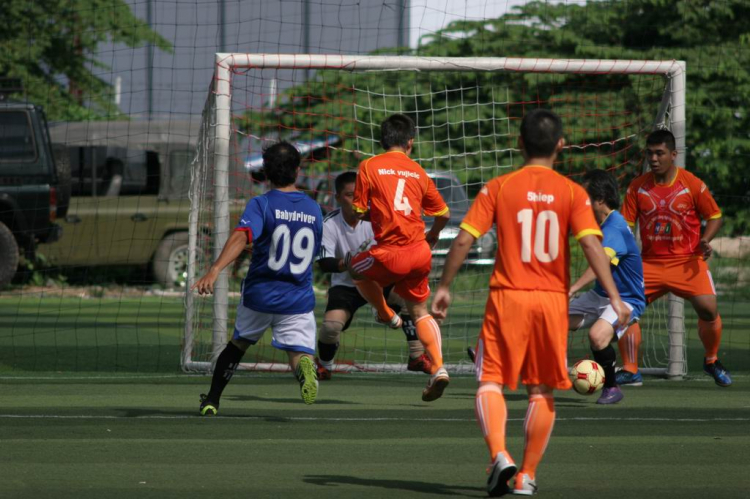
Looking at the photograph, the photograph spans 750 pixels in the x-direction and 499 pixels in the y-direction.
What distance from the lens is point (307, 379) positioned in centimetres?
703

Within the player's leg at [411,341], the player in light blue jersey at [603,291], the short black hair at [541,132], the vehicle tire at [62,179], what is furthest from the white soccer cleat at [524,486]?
the vehicle tire at [62,179]

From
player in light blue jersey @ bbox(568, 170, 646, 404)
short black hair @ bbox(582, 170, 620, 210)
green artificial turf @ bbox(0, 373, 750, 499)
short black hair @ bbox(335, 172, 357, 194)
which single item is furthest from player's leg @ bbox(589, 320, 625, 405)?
short black hair @ bbox(335, 172, 357, 194)

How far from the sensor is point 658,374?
1005 cm

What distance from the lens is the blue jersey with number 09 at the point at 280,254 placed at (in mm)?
7047

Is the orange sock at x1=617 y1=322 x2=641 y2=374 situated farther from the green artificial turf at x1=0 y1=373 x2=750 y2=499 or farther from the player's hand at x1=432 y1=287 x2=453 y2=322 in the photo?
the player's hand at x1=432 y1=287 x2=453 y2=322

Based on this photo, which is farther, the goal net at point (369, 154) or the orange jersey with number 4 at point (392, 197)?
the goal net at point (369, 154)

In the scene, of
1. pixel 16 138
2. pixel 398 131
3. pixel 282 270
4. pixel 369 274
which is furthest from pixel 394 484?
pixel 16 138

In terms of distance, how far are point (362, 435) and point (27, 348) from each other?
606 centimetres

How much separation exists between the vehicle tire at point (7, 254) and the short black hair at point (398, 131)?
10.2 m

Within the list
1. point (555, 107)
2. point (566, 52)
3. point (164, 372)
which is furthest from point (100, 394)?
point (566, 52)

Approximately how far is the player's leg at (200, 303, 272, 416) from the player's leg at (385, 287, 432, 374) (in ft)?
7.31

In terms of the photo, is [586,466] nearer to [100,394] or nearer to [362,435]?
[362,435]

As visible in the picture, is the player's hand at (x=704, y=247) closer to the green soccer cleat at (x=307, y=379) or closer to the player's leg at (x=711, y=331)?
the player's leg at (x=711, y=331)

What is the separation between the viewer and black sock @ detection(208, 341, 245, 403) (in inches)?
285
